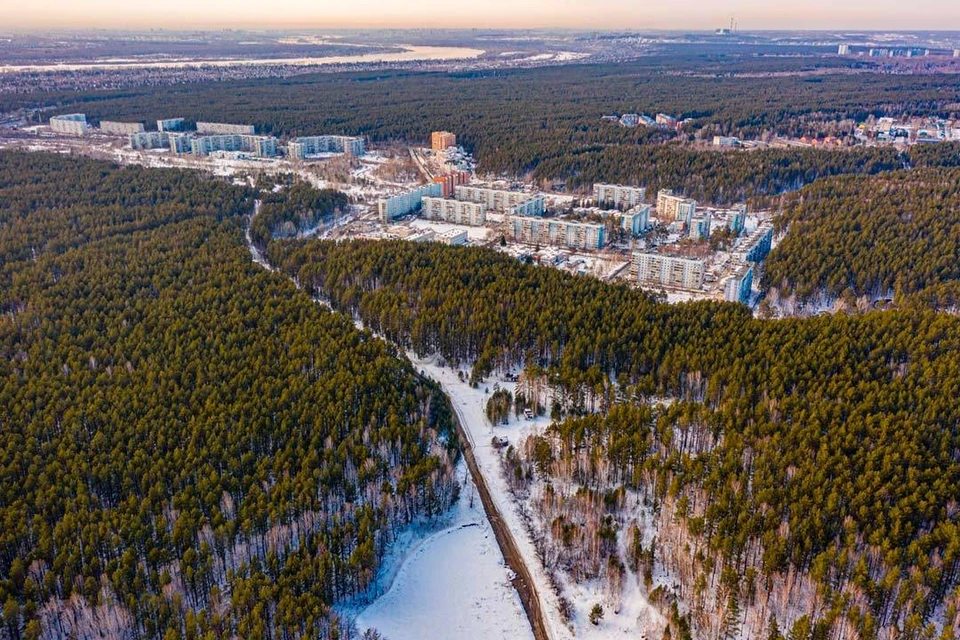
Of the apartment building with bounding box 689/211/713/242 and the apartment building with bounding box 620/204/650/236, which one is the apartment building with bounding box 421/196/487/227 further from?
the apartment building with bounding box 689/211/713/242

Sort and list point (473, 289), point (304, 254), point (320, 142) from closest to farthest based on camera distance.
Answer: point (473, 289)
point (304, 254)
point (320, 142)

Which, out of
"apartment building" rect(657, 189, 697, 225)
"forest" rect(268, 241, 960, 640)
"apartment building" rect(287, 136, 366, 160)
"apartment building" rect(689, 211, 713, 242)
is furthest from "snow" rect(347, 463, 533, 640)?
"apartment building" rect(287, 136, 366, 160)

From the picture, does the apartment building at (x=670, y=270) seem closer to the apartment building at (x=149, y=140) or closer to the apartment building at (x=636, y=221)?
the apartment building at (x=636, y=221)

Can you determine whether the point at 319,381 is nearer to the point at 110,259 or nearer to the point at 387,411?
the point at 387,411

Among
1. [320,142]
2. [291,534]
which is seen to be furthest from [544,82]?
[291,534]

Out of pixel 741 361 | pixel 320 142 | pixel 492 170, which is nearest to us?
pixel 741 361

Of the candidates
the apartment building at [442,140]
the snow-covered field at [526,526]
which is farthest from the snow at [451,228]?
the apartment building at [442,140]
